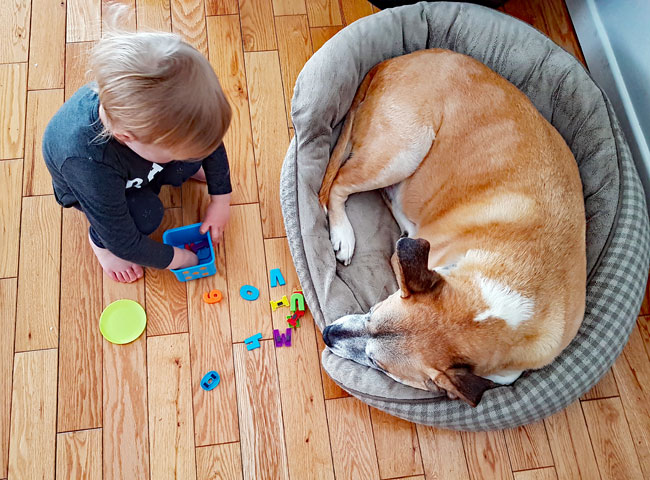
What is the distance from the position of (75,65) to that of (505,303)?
2.24 metres

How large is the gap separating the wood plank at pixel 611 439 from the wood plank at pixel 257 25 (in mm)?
2231

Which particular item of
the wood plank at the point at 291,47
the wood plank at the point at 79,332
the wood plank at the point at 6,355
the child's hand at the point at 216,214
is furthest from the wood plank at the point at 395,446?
the wood plank at the point at 291,47

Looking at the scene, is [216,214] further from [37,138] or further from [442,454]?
[442,454]

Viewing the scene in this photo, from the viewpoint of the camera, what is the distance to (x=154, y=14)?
2.93 m

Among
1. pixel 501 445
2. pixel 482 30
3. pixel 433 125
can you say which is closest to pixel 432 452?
pixel 501 445

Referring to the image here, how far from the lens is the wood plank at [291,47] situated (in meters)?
2.88

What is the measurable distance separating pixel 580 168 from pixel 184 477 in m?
2.06

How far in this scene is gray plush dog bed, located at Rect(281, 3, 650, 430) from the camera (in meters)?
2.13

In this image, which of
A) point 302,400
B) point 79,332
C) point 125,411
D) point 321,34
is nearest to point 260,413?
point 302,400

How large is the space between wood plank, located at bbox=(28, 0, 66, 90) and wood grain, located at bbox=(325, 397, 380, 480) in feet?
6.44

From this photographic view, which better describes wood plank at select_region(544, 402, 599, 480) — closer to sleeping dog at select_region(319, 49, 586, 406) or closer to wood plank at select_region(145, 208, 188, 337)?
sleeping dog at select_region(319, 49, 586, 406)

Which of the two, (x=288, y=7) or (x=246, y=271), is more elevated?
(x=288, y=7)

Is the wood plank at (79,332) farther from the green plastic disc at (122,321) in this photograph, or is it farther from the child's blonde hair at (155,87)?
the child's blonde hair at (155,87)

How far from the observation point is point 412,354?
1841 millimetres
